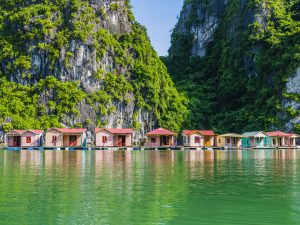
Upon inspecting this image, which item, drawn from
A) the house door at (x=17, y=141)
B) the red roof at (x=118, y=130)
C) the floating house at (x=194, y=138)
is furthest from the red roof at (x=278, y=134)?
the house door at (x=17, y=141)

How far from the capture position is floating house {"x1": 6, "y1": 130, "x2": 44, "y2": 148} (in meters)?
74.7

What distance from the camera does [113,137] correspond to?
80438 millimetres

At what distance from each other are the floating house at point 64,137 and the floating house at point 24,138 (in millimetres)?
1506

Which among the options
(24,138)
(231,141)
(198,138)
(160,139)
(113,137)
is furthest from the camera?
Result: (231,141)

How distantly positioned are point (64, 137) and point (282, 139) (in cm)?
4031

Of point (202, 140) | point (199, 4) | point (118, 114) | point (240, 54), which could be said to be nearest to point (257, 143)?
point (202, 140)

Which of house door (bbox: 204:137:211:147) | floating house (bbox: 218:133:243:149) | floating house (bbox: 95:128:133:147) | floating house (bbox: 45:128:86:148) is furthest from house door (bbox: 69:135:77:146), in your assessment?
floating house (bbox: 218:133:243:149)

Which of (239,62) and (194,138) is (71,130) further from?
(239,62)

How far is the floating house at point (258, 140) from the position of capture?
82.4 metres

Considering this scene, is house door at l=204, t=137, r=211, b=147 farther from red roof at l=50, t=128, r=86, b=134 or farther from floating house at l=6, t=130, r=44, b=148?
floating house at l=6, t=130, r=44, b=148

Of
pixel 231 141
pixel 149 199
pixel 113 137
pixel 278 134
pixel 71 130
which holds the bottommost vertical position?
pixel 149 199

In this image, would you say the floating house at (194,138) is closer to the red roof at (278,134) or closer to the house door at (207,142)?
the house door at (207,142)

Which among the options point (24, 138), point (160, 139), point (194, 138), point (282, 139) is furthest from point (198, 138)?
point (24, 138)

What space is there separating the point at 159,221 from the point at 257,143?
241 feet
